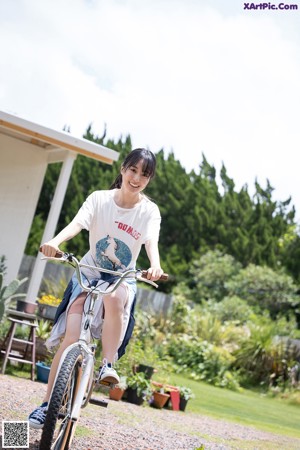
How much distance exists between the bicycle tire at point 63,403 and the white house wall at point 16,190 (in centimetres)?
679

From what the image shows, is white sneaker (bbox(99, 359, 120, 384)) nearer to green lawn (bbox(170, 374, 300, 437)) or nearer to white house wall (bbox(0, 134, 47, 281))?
green lawn (bbox(170, 374, 300, 437))

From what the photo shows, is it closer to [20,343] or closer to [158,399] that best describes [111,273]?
[158,399]

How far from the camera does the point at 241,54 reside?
24.7 m

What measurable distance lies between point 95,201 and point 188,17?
1631 cm

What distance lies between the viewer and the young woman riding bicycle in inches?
159

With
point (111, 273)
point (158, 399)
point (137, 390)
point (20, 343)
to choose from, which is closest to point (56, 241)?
point (111, 273)

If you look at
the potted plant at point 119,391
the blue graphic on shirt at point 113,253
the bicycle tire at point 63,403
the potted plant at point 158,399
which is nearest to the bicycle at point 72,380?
the bicycle tire at point 63,403

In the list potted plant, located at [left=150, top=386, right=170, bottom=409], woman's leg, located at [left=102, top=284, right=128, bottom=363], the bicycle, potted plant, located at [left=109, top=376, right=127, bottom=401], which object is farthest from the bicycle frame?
potted plant, located at [left=150, top=386, right=170, bottom=409]

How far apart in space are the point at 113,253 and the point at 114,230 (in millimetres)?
123

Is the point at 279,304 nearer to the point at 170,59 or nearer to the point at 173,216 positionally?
the point at 173,216

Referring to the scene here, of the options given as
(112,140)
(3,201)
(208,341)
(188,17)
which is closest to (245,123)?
(112,140)

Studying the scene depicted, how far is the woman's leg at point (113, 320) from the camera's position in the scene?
4.00 m

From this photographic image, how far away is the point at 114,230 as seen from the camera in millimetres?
4172

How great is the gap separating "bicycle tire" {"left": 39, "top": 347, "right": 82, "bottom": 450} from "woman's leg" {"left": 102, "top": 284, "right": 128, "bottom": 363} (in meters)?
0.31
